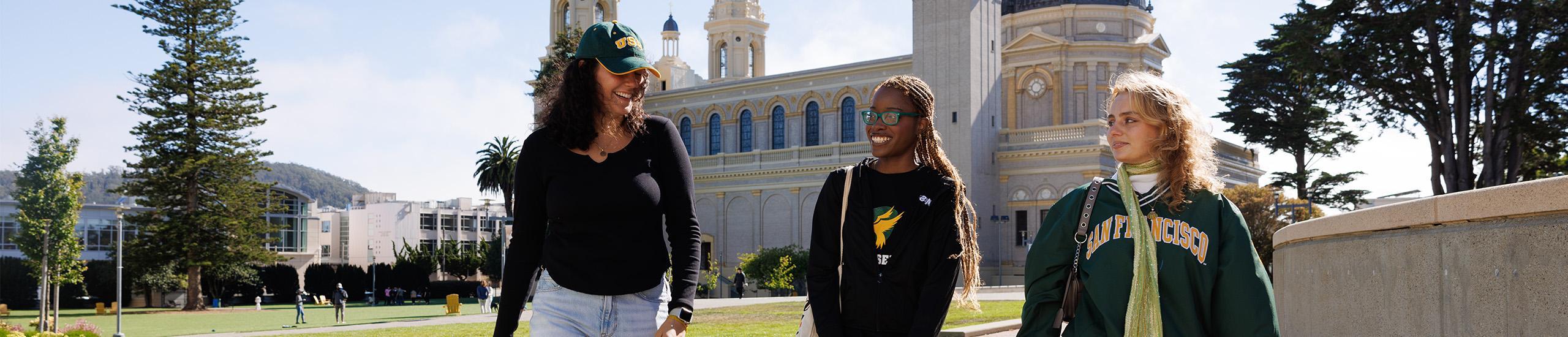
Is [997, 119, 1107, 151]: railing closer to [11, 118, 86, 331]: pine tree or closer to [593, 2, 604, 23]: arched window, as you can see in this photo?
[593, 2, 604, 23]: arched window

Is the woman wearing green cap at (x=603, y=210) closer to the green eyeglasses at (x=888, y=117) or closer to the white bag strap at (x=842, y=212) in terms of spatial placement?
the white bag strap at (x=842, y=212)

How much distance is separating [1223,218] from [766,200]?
54.9 metres

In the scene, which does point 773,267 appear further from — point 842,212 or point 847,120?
point 842,212

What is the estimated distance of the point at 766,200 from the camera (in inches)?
2298

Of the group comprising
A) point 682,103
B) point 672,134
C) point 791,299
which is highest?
point 682,103

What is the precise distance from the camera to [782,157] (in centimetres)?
5847

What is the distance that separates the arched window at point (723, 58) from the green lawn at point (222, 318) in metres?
28.8

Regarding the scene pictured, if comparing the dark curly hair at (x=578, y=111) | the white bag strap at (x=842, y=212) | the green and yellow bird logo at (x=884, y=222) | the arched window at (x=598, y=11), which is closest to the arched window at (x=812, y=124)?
the arched window at (x=598, y=11)

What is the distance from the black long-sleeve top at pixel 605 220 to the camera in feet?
12.5

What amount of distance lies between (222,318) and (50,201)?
827 centimetres

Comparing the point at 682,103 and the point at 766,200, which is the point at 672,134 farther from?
the point at 682,103

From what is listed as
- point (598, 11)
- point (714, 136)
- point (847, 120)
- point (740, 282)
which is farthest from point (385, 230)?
point (740, 282)

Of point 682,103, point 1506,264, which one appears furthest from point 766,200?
point 1506,264

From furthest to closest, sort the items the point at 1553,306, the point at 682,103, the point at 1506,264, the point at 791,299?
the point at 682,103 → the point at 791,299 → the point at 1506,264 → the point at 1553,306
